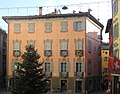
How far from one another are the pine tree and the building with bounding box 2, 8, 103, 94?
60.2 feet

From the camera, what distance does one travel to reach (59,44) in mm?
60500

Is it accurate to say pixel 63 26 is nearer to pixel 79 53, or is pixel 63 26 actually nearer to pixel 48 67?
pixel 79 53

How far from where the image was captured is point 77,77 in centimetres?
5888

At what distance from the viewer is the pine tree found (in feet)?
132

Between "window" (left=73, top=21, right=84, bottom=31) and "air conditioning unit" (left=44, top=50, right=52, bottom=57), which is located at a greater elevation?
"window" (left=73, top=21, right=84, bottom=31)

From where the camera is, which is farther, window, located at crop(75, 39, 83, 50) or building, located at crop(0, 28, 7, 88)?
building, located at crop(0, 28, 7, 88)

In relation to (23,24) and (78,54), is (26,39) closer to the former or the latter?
(23,24)

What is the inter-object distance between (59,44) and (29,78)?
20.5 meters

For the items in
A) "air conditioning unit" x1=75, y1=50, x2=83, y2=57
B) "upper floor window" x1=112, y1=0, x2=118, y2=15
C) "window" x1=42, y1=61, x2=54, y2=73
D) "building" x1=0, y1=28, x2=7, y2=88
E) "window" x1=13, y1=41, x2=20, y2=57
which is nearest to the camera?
"upper floor window" x1=112, y1=0, x2=118, y2=15

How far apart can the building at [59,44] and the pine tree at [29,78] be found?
18361mm

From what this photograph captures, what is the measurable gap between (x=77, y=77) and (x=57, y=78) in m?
3.48

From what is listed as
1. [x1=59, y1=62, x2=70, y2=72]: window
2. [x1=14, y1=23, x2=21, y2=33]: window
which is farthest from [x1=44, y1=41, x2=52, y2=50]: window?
[x1=14, y1=23, x2=21, y2=33]: window

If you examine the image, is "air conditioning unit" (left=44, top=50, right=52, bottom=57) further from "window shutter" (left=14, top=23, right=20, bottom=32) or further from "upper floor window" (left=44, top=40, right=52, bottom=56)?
"window shutter" (left=14, top=23, right=20, bottom=32)

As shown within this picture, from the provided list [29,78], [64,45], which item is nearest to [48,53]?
[64,45]
